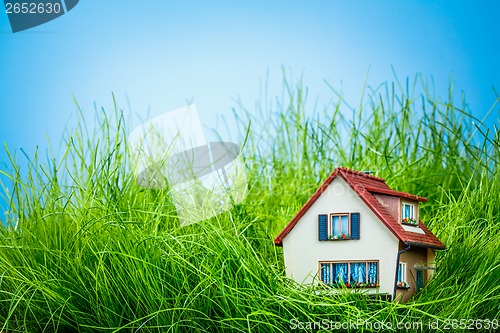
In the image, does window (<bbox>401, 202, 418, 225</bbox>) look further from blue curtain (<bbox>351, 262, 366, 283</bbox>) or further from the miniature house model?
blue curtain (<bbox>351, 262, 366, 283</bbox>)

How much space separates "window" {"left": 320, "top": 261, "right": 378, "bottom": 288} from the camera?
1291 mm

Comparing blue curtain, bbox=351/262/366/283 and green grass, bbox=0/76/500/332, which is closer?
blue curtain, bbox=351/262/366/283

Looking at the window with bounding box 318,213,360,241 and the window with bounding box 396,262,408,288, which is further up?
the window with bounding box 318,213,360,241

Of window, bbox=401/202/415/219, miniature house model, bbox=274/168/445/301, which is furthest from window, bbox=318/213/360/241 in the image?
window, bbox=401/202/415/219

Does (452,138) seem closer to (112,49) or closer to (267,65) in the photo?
(267,65)

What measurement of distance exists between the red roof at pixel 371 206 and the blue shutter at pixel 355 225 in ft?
0.09

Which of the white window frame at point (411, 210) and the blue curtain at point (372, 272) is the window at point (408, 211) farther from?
the blue curtain at point (372, 272)

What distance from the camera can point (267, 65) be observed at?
2.60 meters

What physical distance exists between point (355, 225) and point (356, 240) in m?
0.02

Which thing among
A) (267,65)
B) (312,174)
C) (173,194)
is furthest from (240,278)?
(267,65)

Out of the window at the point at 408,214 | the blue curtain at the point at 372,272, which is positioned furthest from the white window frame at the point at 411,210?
the blue curtain at the point at 372,272

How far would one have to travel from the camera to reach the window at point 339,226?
129 cm

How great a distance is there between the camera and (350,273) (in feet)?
4.27

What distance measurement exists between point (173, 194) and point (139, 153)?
201 mm
